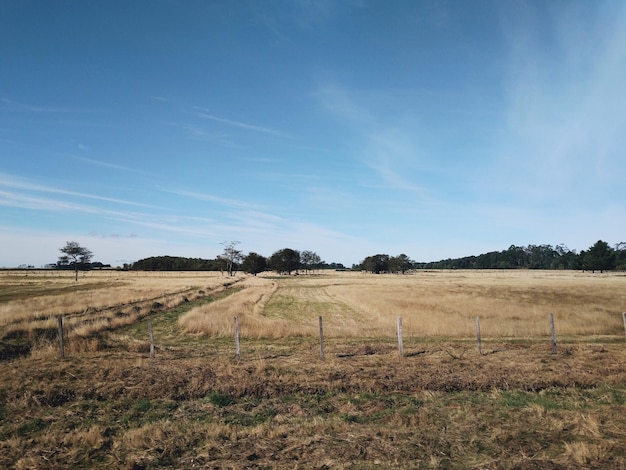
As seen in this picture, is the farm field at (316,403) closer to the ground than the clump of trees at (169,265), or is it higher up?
closer to the ground

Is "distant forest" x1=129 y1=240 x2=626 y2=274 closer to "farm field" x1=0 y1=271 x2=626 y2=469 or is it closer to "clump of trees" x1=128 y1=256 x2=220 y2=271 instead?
"clump of trees" x1=128 y1=256 x2=220 y2=271

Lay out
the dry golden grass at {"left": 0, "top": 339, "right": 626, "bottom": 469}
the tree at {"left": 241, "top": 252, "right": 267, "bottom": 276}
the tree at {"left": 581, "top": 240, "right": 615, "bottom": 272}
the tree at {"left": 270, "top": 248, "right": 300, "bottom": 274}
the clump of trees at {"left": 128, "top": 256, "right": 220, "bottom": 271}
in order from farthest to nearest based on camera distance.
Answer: the clump of trees at {"left": 128, "top": 256, "right": 220, "bottom": 271}, the tree at {"left": 270, "top": 248, "right": 300, "bottom": 274}, the tree at {"left": 241, "top": 252, "right": 267, "bottom": 276}, the tree at {"left": 581, "top": 240, "right": 615, "bottom": 272}, the dry golden grass at {"left": 0, "top": 339, "right": 626, "bottom": 469}

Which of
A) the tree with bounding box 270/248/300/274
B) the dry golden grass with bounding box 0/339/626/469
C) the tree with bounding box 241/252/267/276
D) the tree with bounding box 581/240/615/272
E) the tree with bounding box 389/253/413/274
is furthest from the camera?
the tree with bounding box 389/253/413/274

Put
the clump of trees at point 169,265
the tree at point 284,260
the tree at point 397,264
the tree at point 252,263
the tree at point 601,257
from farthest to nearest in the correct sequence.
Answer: the clump of trees at point 169,265 → the tree at point 397,264 → the tree at point 284,260 → the tree at point 252,263 → the tree at point 601,257

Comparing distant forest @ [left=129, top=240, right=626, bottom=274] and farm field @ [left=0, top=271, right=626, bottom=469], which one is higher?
distant forest @ [left=129, top=240, right=626, bottom=274]

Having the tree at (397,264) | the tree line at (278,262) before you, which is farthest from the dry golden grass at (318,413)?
the tree at (397,264)

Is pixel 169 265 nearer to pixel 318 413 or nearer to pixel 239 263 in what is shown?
pixel 239 263

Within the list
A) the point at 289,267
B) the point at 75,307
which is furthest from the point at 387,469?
the point at 289,267

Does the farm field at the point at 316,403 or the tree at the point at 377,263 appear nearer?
the farm field at the point at 316,403

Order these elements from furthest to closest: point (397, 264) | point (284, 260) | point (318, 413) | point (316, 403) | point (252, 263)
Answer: point (397, 264) < point (284, 260) < point (252, 263) < point (316, 403) < point (318, 413)

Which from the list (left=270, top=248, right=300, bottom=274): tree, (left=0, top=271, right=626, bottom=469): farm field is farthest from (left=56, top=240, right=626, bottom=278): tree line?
(left=0, top=271, right=626, bottom=469): farm field

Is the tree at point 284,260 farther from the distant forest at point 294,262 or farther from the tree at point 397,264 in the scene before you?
the tree at point 397,264

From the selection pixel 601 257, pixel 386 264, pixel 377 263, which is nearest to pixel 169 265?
pixel 377 263

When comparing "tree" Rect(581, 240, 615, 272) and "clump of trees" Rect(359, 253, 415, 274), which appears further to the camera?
"clump of trees" Rect(359, 253, 415, 274)
